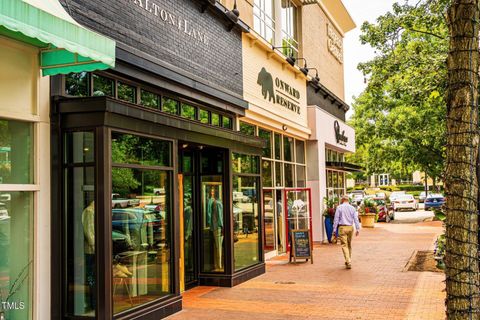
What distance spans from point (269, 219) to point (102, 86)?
9.01m

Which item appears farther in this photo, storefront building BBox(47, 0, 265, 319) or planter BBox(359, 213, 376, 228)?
planter BBox(359, 213, 376, 228)

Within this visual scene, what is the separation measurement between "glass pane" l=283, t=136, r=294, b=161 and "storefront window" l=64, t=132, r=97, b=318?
1119 centimetres

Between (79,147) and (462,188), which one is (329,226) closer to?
(79,147)

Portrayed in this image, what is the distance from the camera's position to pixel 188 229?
11.0 m

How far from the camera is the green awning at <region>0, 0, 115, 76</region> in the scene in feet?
16.8

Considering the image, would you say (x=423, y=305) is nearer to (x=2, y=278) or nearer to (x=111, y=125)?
(x=111, y=125)

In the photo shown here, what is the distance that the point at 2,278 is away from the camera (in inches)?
249

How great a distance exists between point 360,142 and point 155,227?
1155 inches

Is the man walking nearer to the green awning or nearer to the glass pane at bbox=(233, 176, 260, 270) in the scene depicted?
the glass pane at bbox=(233, 176, 260, 270)

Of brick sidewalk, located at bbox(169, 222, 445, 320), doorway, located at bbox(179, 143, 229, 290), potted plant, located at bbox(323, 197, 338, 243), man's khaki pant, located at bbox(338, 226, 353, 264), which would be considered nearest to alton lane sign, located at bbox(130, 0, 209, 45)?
doorway, located at bbox(179, 143, 229, 290)

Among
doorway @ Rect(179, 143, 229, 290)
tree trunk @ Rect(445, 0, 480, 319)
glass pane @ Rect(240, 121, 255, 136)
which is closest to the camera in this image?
tree trunk @ Rect(445, 0, 480, 319)

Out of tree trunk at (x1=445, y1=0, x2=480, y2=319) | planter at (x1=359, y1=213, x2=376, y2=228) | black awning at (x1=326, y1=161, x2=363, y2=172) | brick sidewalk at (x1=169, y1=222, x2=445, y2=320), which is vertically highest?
black awning at (x1=326, y1=161, x2=363, y2=172)

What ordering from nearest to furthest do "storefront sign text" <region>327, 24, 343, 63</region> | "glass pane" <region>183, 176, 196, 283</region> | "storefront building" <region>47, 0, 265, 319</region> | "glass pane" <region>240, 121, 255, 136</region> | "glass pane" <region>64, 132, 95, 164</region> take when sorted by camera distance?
1. "storefront building" <region>47, 0, 265, 319</region>
2. "glass pane" <region>64, 132, 95, 164</region>
3. "glass pane" <region>183, 176, 196, 283</region>
4. "glass pane" <region>240, 121, 255, 136</region>
5. "storefront sign text" <region>327, 24, 343, 63</region>

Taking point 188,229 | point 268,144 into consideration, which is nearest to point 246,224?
point 188,229
